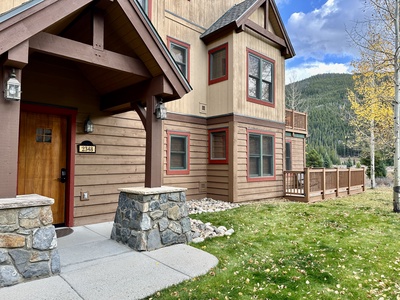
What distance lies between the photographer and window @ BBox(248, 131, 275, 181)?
903 cm

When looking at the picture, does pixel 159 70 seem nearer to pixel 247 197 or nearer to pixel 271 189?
pixel 247 197

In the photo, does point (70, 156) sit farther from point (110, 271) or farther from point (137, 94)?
point (110, 271)

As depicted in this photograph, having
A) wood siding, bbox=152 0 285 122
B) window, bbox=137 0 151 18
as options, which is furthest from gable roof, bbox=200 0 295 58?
window, bbox=137 0 151 18

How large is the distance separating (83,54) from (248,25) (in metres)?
6.56

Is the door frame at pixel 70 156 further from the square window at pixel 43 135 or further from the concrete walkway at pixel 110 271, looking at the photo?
the concrete walkway at pixel 110 271

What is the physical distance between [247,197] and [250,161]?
1.22m

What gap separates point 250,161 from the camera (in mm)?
9031

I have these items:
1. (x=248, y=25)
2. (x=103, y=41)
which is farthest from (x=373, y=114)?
(x=103, y=41)

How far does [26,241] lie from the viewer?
2.96 meters

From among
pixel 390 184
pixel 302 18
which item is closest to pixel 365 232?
pixel 390 184

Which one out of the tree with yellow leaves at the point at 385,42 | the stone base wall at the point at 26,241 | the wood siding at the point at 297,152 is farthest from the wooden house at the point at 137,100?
the wood siding at the point at 297,152

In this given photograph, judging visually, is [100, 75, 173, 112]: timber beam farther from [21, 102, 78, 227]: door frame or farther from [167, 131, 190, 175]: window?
[167, 131, 190, 175]: window

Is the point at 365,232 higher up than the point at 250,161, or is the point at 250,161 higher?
the point at 250,161

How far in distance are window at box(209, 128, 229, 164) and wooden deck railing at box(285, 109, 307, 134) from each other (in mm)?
5559
